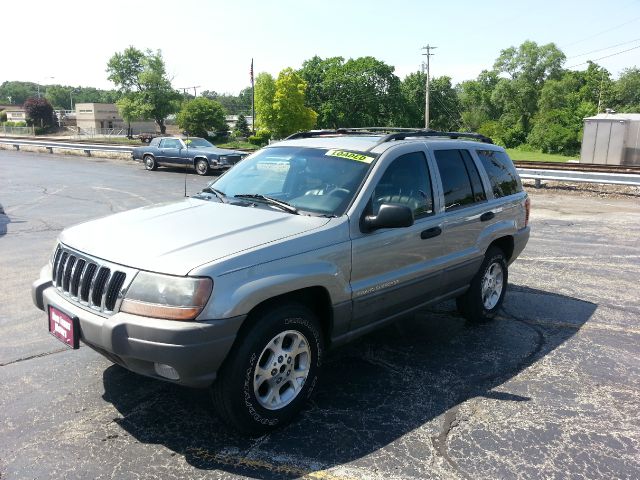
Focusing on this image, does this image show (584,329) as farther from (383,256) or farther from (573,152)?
(573,152)

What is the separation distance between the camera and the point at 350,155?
4270mm

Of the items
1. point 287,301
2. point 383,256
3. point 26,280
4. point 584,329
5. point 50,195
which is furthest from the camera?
point 50,195

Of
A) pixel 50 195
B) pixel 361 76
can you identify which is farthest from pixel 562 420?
pixel 361 76

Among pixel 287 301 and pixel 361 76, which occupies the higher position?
pixel 361 76

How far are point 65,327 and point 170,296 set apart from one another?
90 cm

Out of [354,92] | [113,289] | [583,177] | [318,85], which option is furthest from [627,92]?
[113,289]

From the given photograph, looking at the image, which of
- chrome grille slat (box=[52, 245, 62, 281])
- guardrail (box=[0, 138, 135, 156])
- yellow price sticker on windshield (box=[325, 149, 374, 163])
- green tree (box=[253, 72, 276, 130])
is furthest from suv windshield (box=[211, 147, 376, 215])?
green tree (box=[253, 72, 276, 130])

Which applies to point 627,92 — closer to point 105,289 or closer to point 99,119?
point 105,289

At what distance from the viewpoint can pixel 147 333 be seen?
293 centimetres

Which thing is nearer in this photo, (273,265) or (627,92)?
(273,265)

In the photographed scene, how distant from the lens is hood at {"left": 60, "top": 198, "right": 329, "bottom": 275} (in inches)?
122

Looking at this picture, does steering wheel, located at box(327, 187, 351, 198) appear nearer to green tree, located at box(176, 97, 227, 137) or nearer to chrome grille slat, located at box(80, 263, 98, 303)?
chrome grille slat, located at box(80, 263, 98, 303)

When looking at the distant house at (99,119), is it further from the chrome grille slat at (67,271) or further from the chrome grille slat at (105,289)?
the chrome grille slat at (105,289)

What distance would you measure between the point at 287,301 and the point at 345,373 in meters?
1.19
